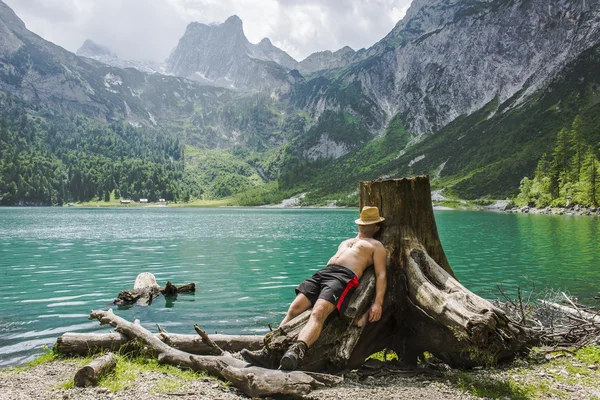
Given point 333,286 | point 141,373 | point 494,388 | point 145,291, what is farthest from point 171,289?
point 494,388

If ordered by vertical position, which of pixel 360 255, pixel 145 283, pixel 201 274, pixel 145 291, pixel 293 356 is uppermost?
pixel 360 255

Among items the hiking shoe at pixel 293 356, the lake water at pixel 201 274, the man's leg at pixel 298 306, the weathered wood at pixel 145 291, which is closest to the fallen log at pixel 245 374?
the hiking shoe at pixel 293 356

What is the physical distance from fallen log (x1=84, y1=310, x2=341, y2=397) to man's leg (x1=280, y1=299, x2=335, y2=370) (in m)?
0.23

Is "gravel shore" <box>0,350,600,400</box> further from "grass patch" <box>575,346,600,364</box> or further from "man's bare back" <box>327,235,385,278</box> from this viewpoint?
"man's bare back" <box>327,235,385,278</box>

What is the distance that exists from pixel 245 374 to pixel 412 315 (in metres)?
4.54

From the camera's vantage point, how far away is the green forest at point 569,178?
10406 cm

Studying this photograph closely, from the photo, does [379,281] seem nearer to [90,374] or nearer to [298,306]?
[298,306]

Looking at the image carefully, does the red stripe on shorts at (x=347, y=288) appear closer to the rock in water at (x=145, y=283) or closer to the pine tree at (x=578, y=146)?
the rock in water at (x=145, y=283)

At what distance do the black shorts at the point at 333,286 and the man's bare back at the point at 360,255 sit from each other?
0.65ft

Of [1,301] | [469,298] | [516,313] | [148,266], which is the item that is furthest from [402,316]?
[148,266]

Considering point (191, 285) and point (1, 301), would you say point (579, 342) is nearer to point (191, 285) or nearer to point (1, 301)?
point (191, 285)

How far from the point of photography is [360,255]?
33.3 feet

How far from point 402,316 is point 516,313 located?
5.76 m

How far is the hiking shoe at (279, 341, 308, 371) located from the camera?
8.24 meters
